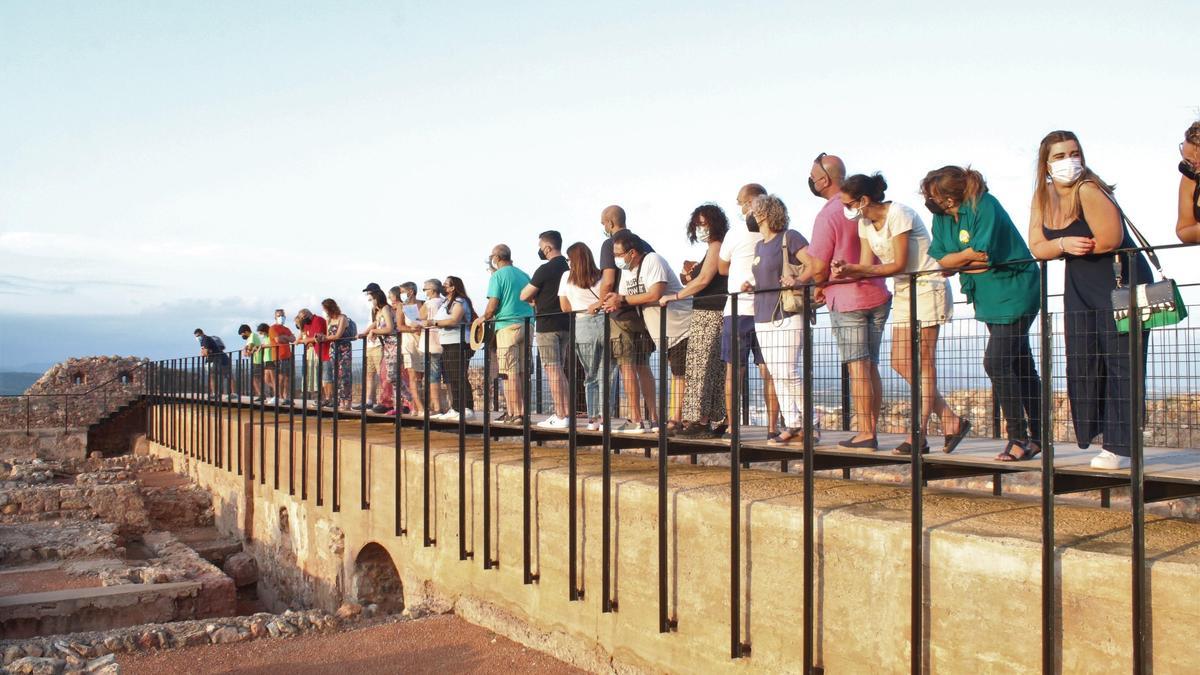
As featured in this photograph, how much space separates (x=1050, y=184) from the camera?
473 cm

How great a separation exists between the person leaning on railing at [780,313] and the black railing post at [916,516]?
28.8 inches

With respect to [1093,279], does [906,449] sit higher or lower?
lower

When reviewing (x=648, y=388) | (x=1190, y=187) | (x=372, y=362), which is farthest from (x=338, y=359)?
(x=1190, y=187)

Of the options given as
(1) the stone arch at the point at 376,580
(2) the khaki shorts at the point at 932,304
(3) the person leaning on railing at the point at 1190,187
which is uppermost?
(3) the person leaning on railing at the point at 1190,187

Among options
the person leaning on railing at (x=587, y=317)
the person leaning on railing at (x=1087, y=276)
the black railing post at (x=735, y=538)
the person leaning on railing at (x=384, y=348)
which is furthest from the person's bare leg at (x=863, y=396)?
the person leaning on railing at (x=384, y=348)

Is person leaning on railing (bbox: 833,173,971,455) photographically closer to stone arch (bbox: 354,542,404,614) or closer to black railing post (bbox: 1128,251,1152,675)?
black railing post (bbox: 1128,251,1152,675)

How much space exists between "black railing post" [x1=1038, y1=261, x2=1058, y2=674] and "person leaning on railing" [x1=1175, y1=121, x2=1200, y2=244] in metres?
0.69

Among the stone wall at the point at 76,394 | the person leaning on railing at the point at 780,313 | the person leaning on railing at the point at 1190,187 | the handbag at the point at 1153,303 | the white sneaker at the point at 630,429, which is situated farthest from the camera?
the stone wall at the point at 76,394

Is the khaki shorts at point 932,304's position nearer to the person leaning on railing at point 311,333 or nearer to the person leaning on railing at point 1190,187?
the person leaning on railing at point 1190,187

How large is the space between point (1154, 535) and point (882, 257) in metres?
2.17

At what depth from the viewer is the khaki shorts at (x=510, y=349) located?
879 centimetres

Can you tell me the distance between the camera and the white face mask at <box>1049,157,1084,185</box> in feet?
15.0

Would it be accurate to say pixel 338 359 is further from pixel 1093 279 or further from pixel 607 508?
pixel 1093 279

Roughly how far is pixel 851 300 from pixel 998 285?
91 centimetres
